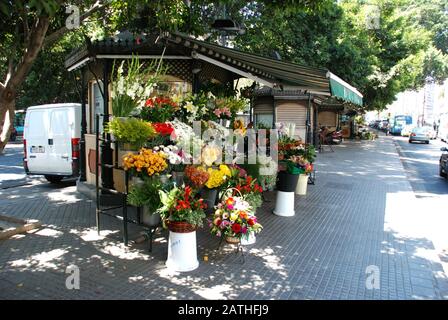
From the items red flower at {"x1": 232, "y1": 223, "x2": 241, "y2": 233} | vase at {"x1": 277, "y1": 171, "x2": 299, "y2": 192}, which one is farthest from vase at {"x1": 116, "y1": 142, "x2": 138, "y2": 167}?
vase at {"x1": 277, "y1": 171, "x2": 299, "y2": 192}

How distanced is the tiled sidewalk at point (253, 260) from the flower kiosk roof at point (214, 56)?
8.45 ft

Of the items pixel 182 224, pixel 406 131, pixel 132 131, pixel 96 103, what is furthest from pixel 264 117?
pixel 406 131

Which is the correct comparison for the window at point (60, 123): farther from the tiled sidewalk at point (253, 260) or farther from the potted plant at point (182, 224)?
the potted plant at point (182, 224)

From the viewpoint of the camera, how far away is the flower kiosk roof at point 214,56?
6.96 metres

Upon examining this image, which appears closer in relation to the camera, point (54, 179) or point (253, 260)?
point (253, 260)

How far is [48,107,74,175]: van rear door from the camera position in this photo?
980cm

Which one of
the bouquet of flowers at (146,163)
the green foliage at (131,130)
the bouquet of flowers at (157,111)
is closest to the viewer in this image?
the bouquet of flowers at (146,163)

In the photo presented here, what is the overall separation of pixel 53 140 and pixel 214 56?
5189 millimetres

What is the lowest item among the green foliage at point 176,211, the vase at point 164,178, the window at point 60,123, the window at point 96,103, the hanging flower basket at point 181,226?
the hanging flower basket at point 181,226

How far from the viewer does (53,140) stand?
394 inches

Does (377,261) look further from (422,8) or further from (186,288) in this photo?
(422,8)

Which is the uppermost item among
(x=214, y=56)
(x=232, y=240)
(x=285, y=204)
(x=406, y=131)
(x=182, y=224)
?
(x=214, y=56)

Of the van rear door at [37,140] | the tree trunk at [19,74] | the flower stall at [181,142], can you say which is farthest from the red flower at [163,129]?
the van rear door at [37,140]

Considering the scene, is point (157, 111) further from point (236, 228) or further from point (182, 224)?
point (236, 228)
